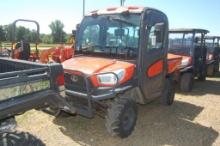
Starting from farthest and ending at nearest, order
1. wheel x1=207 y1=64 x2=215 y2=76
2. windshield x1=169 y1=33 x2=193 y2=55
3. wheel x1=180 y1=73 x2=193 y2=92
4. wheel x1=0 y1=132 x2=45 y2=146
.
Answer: wheel x1=207 y1=64 x2=215 y2=76, windshield x1=169 y1=33 x2=193 y2=55, wheel x1=180 y1=73 x2=193 y2=92, wheel x1=0 y1=132 x2=45 y2=146

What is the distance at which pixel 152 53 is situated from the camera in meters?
5.87

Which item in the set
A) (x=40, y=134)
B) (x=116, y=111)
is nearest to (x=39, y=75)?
(x=116, y=111)

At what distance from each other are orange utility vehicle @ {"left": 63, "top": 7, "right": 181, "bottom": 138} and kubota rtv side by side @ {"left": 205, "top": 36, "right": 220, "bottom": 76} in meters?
7.46

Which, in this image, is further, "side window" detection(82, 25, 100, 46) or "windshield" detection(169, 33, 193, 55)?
"windshield" detection(169, 33, 193, 55)

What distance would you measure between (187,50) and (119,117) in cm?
601

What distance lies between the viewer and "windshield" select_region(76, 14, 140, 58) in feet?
18.1

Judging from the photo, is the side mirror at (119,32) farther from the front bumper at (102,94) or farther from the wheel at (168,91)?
the wheel at (168,91)

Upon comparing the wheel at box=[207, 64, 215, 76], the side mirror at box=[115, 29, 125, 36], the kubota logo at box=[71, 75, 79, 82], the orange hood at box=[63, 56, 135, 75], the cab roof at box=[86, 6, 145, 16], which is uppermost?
the cab roof at box=[86, 6, 145, 16]

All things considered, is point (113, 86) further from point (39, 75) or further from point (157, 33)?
point (39, 75)

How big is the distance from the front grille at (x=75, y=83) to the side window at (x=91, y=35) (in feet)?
3.51

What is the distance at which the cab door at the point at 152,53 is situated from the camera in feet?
18.0

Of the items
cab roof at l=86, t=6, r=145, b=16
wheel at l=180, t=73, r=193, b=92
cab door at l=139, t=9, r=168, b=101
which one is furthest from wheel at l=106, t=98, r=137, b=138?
wheel at l=180, t=73, r=193, b=92

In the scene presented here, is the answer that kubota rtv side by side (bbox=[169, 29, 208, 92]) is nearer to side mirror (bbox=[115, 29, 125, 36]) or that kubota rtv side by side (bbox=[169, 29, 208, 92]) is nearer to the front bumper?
side mirror (bbox=[115, 29, 125, 36])

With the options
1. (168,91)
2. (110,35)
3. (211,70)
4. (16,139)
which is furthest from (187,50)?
(16,139)
